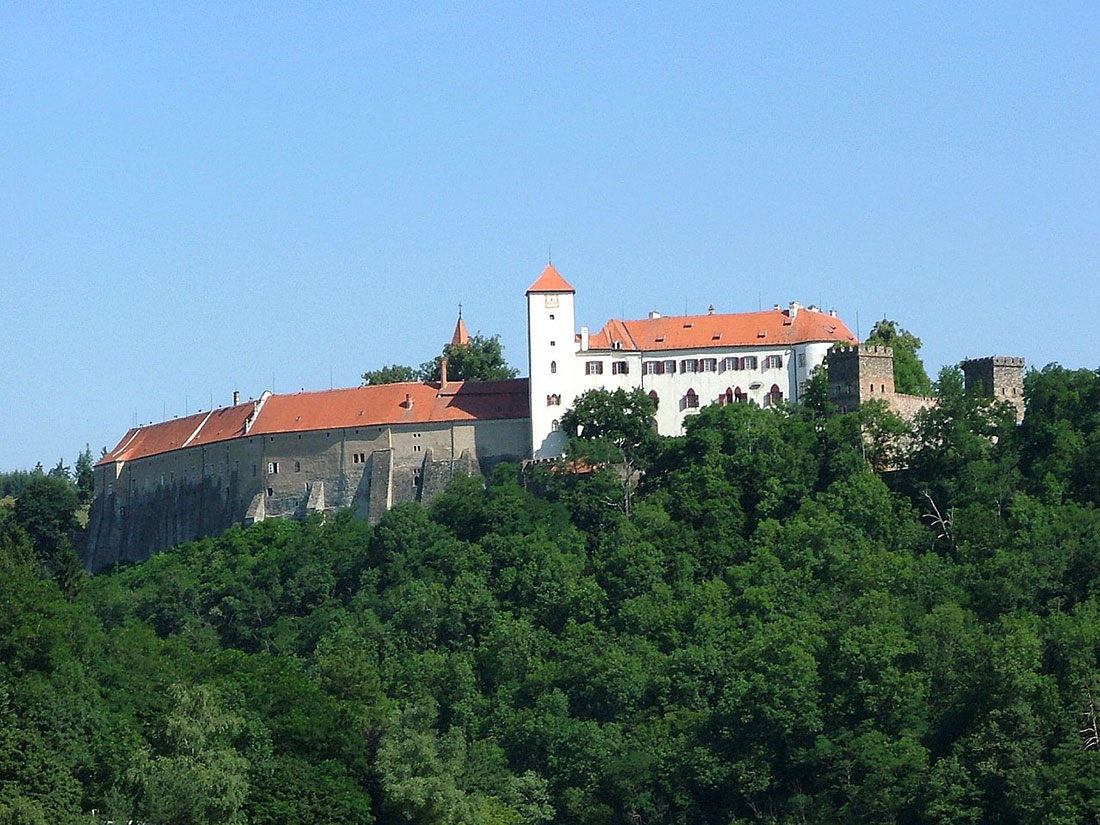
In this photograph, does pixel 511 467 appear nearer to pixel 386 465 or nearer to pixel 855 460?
pixel 386 465

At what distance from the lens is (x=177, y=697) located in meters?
60.4

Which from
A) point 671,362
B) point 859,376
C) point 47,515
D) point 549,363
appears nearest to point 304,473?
point 549,363

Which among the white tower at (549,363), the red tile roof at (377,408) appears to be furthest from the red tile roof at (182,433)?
the white tower at (549,363)

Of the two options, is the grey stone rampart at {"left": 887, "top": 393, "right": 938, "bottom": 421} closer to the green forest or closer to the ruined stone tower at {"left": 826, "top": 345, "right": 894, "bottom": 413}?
the ruined stone tower at {"left": 826, "top": 345, "right": 894, "bottom": 413}

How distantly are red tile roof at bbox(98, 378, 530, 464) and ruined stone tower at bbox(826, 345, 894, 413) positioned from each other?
10975 mm

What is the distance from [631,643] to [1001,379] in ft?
63.6

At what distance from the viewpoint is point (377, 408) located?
9238 centimetres

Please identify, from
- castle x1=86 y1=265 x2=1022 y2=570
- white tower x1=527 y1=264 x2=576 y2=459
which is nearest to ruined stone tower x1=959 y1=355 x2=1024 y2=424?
castle x1=86 y1=265 x2=1022 y2=570

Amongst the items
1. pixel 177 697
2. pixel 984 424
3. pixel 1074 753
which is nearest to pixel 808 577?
pixel 984 424

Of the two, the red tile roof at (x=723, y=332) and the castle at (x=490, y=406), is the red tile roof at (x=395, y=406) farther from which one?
the red tile roof at (x=723, y=332)

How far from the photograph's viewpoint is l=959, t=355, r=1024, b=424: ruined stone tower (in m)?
88.1

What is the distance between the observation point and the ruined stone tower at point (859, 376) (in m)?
85.4

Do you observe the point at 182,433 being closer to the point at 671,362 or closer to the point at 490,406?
the point at 490,406

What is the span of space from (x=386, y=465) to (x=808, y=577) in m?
19.3
